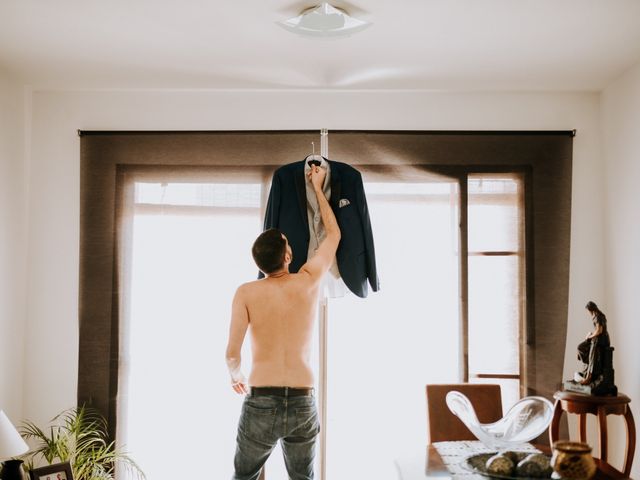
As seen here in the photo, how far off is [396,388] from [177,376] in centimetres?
127

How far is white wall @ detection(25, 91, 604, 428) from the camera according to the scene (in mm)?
3549

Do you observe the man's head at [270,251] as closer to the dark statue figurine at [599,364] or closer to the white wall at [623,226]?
the dark statue figurine at [599,364]

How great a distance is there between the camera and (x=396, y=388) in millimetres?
3514

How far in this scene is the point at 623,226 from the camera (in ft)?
10.8

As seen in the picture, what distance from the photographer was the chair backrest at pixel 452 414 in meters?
2.65

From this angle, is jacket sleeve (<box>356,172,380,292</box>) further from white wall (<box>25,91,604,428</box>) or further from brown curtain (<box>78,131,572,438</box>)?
white wall (<box>25,91,604,428</box>)

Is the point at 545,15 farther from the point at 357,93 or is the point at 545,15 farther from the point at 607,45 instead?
the point at 357,93

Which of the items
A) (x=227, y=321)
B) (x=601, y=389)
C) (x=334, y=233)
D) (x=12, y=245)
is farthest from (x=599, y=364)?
(x=12, y=245)

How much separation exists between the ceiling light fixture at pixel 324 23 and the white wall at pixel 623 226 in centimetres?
155

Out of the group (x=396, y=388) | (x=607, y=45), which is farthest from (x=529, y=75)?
(x=396, y=388)

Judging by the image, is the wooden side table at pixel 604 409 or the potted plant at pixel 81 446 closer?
the wooden side table at pixel 604 409

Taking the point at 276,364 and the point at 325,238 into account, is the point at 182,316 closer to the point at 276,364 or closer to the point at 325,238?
the point at 325,238

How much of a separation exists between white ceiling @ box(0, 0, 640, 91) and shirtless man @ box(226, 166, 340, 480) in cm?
100

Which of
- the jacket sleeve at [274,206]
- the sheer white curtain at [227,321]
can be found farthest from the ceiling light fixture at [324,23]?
the sheer white curtain at [227,321]
